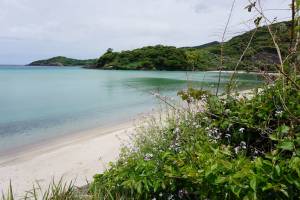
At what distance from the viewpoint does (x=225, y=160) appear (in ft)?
8.79

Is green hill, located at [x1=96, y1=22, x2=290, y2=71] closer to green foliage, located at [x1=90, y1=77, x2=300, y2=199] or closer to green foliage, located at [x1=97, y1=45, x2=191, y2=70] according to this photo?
green foliage, located at [x1=90, y1=77, x2=300, y2=199]

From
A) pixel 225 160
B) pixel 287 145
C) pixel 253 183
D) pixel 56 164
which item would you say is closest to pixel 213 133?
pixel 225 160

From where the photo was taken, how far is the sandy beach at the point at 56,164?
6.06m

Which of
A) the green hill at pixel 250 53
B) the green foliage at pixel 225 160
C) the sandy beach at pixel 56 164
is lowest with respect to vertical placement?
the sandy beach at pixel 56 164

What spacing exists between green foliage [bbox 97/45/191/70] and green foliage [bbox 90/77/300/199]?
87901 mm

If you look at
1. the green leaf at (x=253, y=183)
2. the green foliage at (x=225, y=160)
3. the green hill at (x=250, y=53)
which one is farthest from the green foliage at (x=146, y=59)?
the green leaf at (x=253, y=183)

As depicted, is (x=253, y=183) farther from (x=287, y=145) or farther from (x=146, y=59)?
(x=146, y=59)

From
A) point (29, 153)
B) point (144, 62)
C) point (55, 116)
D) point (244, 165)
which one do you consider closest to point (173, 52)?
point (144, 62)

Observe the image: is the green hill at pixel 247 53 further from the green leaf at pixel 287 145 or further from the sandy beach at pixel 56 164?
the sandy beach at pixel 56 164

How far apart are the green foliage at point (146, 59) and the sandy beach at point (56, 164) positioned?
273ft

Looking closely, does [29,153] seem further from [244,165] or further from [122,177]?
[244,165]

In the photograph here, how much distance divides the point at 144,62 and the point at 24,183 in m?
97.5

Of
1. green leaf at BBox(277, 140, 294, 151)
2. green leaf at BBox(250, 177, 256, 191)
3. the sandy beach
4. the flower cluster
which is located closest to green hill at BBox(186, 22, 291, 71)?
the flower cluster

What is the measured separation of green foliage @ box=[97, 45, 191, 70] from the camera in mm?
96000
